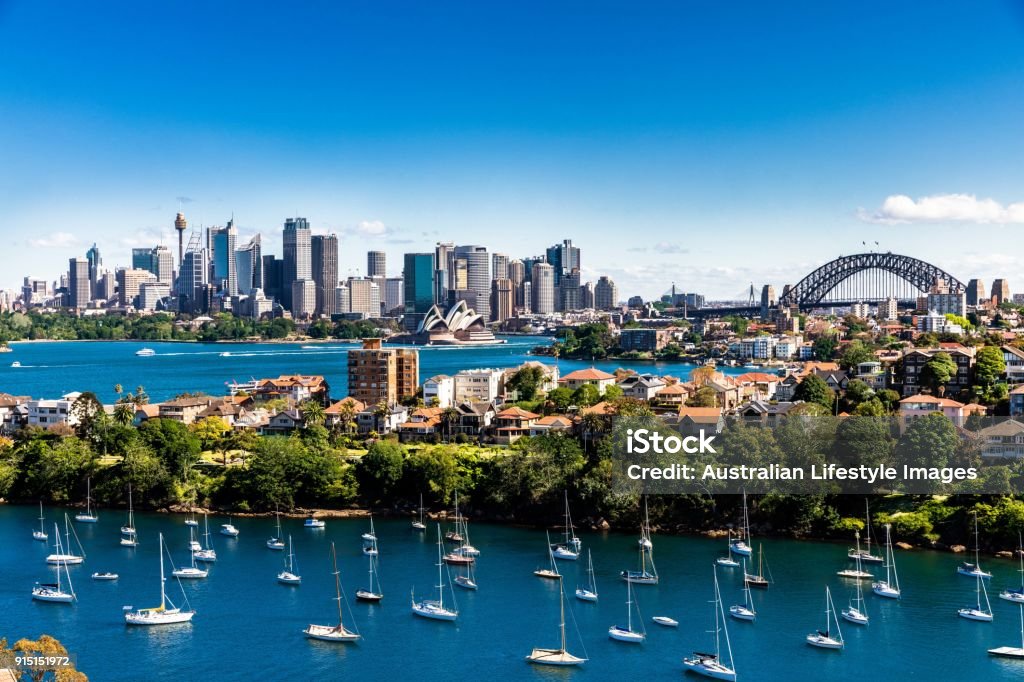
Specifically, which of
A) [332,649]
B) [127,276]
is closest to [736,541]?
[332,649]

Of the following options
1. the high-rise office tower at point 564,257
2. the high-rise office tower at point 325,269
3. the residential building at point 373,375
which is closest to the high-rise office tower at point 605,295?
the high-rise office tower at point 564,257

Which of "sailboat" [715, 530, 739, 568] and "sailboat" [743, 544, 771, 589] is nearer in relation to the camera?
"sailboat" [743, 544, 771, 589]

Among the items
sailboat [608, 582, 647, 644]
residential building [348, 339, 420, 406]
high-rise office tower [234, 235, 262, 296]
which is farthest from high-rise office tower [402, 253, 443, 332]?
sailboat [608, 582, 647, 644]

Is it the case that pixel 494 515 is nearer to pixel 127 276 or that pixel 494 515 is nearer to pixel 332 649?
pixel 332 649

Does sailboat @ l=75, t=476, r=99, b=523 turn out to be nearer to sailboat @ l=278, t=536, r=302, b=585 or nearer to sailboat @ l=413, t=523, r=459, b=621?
sailboat @ l=278, t=536, r=302, b=585

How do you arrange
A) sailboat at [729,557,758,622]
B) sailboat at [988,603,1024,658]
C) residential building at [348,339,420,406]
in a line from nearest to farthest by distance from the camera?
sailboat at [988,603,1024,658]
sailboat at [729,557,758,622]
residential building at [348,339,420,406]

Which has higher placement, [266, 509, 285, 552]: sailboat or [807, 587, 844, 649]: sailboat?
[266, 509, 285, 552]: sailboat
